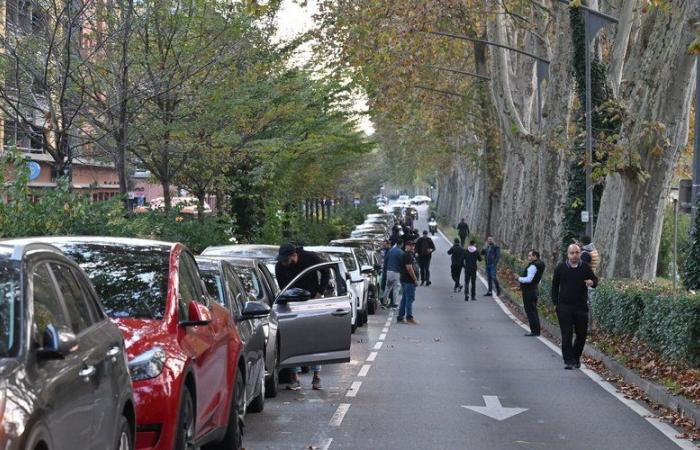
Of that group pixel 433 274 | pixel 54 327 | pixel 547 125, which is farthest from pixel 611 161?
pixel 433 274

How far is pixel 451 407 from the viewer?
13633 mm

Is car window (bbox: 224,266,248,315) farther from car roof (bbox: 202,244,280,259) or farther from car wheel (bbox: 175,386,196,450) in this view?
car roof (bbox: 202,244,280,259)

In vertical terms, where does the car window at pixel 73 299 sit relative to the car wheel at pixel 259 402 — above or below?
above

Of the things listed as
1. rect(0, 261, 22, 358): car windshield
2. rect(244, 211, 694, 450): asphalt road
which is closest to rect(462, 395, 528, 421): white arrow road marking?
rect(244, 211, 694, 450): asphalt road

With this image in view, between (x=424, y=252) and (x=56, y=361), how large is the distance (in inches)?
1479

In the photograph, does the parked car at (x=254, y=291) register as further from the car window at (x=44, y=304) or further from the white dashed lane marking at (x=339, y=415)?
the car window at (x=44, y=304)

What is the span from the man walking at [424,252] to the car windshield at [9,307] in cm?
3658

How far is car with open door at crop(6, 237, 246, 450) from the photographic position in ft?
24.4

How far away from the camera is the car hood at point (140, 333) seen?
7.72 meters

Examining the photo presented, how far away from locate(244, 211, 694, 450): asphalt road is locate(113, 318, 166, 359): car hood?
9.32ft

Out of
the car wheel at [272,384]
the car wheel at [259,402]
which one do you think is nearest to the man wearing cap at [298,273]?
the car wheel at [272,384]

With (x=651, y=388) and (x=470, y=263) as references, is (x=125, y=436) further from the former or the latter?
(x=470, y=263)

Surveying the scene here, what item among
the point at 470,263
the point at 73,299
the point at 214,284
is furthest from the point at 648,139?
the point at 73,299

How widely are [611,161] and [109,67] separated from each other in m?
9.50
